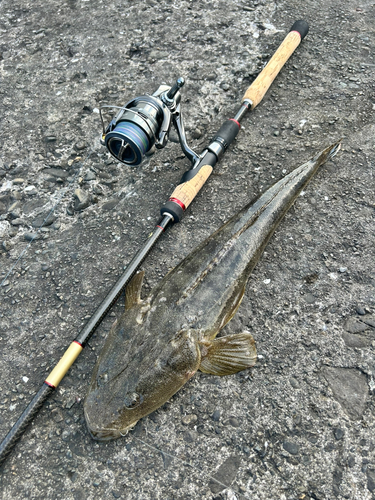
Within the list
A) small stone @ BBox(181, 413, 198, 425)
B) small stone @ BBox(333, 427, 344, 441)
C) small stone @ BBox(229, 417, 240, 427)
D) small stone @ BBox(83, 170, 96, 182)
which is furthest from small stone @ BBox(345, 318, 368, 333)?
small stone @ BBox(83, 170, 96, 182)

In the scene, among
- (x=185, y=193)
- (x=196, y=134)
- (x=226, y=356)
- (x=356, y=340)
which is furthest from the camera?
(x=196, y=134)

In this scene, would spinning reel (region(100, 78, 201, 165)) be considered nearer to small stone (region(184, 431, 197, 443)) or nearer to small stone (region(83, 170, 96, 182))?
small stone (region(83, 170, 96, 182))

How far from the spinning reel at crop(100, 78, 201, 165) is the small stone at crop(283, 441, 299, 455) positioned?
99.6 inches

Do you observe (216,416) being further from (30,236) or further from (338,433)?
(30,236)

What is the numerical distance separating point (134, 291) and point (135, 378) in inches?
30.0

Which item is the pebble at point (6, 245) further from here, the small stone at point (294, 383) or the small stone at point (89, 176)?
the small stone at point (294, 383)

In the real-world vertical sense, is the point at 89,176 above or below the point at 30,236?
above

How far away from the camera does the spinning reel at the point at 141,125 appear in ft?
11.3

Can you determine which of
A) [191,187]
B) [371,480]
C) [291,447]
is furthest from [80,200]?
[371,480]

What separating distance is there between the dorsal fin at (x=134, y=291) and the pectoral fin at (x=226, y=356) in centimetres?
63

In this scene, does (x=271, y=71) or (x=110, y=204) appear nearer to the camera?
(x=110, y=204)

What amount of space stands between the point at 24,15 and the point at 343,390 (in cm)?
637

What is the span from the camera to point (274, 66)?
185 inches

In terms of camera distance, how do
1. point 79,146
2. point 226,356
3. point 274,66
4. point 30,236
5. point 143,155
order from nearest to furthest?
point 226,356, point 143,155, point 30,236, point 79,146, point 274,66
